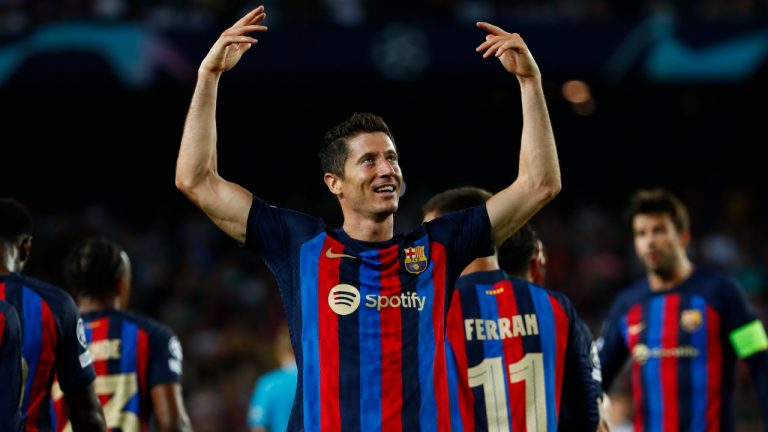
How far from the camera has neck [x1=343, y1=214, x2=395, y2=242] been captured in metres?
4.20

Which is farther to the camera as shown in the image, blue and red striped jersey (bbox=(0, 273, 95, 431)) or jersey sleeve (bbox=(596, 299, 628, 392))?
jersey sleeve (bbox=(596, 299, 628, 392))

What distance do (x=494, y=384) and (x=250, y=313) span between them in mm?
10413

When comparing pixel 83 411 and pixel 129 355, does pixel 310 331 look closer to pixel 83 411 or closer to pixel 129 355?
pixel 83 411

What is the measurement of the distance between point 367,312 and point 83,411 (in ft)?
4.92

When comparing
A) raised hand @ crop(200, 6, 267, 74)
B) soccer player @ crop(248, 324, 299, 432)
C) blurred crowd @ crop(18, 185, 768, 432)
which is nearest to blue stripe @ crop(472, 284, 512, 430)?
raised hand @ crop(200, 6, 267, 74)

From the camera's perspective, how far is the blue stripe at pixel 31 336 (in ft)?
15.5

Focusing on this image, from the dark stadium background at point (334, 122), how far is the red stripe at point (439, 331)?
29.9 ft

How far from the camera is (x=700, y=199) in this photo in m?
17.1

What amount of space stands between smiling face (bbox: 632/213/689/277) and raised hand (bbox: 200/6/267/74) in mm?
3417

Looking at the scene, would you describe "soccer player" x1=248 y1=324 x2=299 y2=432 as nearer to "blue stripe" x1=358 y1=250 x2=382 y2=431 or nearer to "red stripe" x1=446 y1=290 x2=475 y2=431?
"red stripe" x1=446 y1=290 x2=475 y2=431

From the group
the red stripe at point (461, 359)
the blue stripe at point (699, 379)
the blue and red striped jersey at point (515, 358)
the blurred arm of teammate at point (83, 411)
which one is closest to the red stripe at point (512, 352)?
the blue and red striped jersey at point (515, 358)

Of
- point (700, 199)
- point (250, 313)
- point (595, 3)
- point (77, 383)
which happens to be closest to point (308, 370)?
point (77, 383)

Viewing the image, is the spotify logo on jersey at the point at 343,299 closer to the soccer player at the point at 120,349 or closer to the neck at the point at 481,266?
the neck at the point at 481,266

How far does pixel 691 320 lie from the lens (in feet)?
22.2
